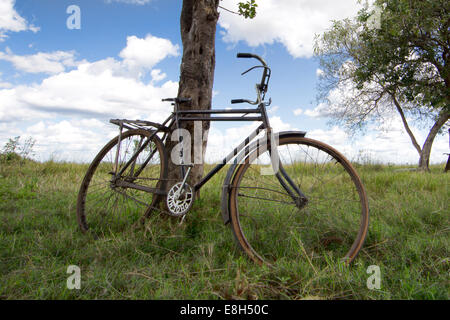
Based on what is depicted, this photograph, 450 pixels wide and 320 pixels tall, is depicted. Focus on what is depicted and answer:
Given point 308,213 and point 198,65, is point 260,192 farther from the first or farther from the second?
point 198,65

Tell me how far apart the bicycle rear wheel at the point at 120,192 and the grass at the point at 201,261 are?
26 cm

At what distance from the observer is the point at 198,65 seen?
4.02m

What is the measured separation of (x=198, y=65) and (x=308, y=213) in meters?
2.36

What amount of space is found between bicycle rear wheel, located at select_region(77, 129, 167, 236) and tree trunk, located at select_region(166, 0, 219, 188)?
11.5 inches

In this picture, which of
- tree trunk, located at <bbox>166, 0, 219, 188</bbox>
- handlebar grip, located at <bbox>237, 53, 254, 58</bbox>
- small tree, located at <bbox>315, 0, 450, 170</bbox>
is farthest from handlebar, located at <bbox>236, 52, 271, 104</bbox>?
small tree, located at <bbox>315, 0, 450, 170</bbox>

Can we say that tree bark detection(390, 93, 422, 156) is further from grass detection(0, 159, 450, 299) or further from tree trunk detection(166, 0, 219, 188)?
tree trunk detection(166, 0, 219, 188)

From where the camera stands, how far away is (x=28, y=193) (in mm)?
5441

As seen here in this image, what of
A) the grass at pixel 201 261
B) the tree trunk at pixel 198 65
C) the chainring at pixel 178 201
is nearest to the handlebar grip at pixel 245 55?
the tree trunk at pixel 198 65

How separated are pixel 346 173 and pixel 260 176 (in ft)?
2.84

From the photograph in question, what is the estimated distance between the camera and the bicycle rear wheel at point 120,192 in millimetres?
3729

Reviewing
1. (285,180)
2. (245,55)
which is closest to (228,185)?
(285,180)

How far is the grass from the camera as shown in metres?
2.17

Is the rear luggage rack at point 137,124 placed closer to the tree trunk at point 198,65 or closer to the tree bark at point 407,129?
the tree trunk at point 198,65
